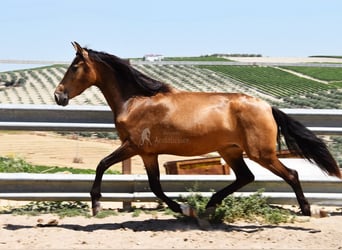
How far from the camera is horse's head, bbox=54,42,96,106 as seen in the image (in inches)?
277

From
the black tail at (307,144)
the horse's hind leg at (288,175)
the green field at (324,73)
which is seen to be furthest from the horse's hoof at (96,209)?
the green field at (324,73)

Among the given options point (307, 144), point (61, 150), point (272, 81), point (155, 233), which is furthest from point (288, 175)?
point (272, 81)

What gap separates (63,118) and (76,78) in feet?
2.11

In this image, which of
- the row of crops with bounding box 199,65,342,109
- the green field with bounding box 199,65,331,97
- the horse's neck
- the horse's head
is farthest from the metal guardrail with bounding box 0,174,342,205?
the green field with bounding box 199,65,331,97

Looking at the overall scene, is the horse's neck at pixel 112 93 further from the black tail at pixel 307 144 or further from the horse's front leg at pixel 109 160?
the black tail at pixel 307 144

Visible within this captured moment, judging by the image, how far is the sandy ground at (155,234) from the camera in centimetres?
592

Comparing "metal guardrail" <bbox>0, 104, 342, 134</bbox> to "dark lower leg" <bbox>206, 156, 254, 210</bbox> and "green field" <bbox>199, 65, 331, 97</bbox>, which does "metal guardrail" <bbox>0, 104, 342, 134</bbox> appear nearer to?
"dark lower leg" <bbox>206, 156, 254, 210</bbox>

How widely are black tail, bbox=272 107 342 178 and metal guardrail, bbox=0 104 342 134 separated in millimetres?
412

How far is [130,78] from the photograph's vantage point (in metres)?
7.21

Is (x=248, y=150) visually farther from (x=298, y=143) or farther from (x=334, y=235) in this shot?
(x=334, y=235)

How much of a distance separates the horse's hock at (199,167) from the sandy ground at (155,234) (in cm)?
208

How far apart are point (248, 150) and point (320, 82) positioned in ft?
161

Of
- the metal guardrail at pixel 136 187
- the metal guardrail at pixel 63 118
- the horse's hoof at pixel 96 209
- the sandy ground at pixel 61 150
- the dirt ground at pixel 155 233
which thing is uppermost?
the metal guardrail at pixel 63 118

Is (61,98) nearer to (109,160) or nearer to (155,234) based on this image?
(109,160)
